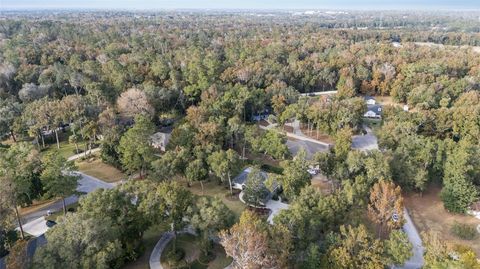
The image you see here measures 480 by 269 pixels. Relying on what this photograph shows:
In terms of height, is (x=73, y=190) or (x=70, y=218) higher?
(x=70, y=218)

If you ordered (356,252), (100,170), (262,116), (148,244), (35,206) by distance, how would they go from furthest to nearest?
(262,116)
(100,170)
(35,206)
(148,244)
(356,252)

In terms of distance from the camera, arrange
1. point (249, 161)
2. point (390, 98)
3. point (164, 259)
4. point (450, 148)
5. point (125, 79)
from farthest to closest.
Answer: point (390, 98)
point (125, 79)
point (249, 161)
point (450, 148)
point (164, 259)

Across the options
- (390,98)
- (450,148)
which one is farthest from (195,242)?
(390,98)

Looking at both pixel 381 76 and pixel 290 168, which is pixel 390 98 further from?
pixel 290 168

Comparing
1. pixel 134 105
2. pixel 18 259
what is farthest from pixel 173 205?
pixel 134 105

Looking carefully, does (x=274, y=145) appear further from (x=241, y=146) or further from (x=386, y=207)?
(x=386, y=207)

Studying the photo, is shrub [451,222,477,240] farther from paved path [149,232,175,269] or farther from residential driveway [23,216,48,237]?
residential driveway [23,216,48,237]
